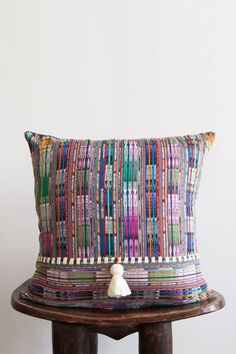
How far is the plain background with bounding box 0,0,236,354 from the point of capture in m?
1.30

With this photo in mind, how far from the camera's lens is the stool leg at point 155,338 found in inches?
33.9

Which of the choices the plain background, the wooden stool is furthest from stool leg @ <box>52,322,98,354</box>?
the plain background

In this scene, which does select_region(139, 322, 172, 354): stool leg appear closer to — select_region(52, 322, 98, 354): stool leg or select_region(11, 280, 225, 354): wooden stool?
select_region(11, 280, 225, 354): wooden stool

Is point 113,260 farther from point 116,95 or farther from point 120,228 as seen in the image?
point 116,95

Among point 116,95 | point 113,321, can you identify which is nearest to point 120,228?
point 113,321

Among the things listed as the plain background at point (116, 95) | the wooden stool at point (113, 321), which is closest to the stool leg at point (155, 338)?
the wooden stool at point (113, 321)

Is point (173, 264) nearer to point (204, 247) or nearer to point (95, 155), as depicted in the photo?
point (95, 155)

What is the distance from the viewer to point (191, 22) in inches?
52.5

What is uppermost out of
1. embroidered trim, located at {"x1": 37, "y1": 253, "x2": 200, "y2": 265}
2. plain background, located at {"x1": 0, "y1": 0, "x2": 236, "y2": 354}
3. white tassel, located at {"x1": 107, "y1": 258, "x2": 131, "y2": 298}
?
plain background, located at {"x1": 0, "y1": 0, "x2": 236, "y2": 354}

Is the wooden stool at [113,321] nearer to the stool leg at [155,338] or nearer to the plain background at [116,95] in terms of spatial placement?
the stool leg at [155,338]

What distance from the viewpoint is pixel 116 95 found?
1.33 metres

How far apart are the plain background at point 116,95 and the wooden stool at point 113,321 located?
431mm

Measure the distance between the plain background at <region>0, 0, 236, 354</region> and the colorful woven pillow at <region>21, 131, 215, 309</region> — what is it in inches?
16.5

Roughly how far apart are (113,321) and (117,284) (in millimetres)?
60
